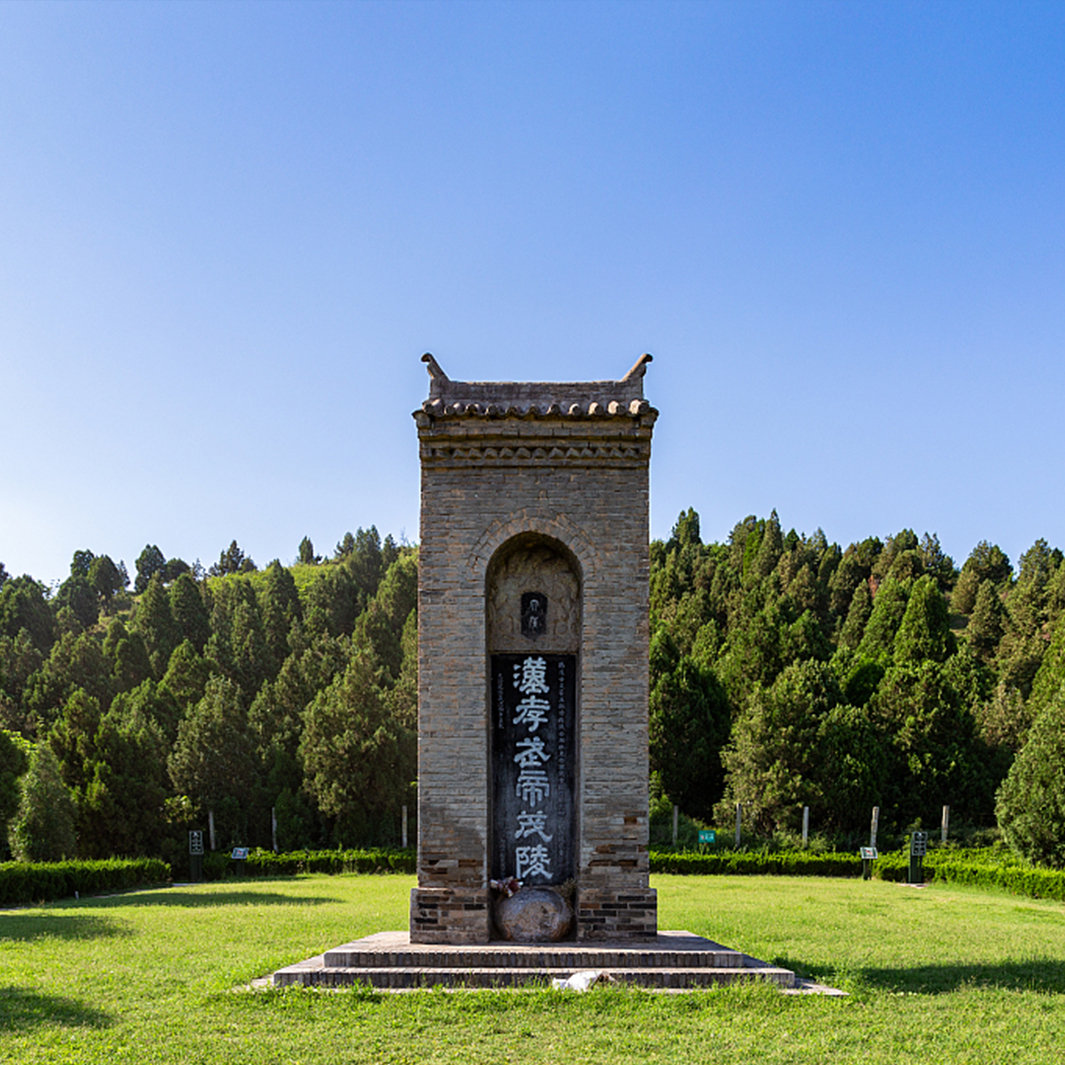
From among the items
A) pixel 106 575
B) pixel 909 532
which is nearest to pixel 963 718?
pixel 909 532

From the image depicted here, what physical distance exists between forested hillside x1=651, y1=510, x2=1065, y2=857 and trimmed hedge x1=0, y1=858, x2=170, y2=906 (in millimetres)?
17519

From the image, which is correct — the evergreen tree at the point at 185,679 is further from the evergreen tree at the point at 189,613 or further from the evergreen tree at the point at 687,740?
the evergreen tree at the point at 687,740

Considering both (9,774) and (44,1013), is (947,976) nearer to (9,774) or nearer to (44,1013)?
(44,1013)

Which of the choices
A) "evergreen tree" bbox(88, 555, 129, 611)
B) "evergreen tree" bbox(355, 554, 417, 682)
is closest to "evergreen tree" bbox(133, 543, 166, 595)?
"evergreen tree" bbox(88, 555, 129, 611)

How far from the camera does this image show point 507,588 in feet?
32.8

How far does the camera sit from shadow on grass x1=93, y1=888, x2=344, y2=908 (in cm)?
1820

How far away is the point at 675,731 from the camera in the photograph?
34469 millimetres

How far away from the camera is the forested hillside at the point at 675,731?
95.6 ft

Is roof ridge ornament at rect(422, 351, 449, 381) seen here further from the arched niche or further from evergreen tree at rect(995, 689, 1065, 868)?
evergreen tree at rect(995, 689, 1065, 868)

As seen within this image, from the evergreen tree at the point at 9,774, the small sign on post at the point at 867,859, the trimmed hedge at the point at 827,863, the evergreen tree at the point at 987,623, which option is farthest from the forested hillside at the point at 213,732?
the evergreen tree at the point at 987,623

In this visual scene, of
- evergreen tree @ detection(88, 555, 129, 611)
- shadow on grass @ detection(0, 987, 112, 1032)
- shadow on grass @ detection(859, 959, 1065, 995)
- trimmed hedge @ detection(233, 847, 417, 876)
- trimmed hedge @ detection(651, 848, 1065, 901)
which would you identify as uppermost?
evergreen tree @ detection(88, 555, 129, 611)

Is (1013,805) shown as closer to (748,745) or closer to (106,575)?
(748,745)

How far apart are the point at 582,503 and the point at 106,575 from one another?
83.4 meters

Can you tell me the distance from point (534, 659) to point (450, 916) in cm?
257
